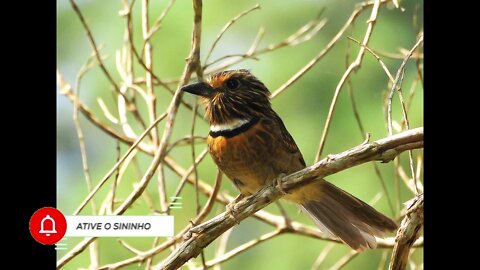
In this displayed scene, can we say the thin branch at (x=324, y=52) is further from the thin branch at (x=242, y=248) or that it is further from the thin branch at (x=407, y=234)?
the thin branch at (x=407, y=234)

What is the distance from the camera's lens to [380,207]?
109 inches

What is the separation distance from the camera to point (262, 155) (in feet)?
8.05

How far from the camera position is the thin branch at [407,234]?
2.06 metres

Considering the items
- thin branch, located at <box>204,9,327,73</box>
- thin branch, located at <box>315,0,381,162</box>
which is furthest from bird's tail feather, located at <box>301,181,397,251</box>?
thin branch, located at <box>204,9,327,73</box>

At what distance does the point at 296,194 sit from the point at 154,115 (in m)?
0.61

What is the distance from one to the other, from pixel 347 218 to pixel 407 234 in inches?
18.3

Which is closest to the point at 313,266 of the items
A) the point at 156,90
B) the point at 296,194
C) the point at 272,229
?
the point at 272,229

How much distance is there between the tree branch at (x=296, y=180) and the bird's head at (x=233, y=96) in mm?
356

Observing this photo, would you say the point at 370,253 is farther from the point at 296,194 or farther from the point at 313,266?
the point at 296,194
